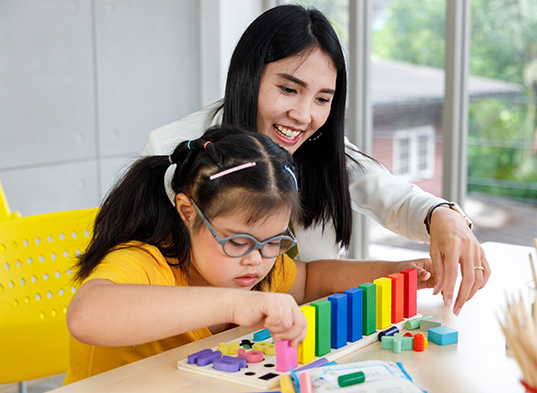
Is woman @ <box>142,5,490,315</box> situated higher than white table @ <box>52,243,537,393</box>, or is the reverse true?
woman @ <box>142,5,490,315</box>

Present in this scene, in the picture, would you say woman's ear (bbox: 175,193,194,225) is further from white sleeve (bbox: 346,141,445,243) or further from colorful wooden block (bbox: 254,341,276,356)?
white sleeve (bbox: 346,141,445,243)

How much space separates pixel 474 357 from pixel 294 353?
0.91 ft

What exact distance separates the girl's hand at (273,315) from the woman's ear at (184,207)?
0.26m

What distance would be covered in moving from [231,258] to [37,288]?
53cm

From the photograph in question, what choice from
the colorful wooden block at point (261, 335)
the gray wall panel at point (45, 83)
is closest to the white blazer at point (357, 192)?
the colorful wooden block at point (261, 335)

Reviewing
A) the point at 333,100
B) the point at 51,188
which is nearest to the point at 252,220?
the point at 333,100

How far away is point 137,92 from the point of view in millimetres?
2791

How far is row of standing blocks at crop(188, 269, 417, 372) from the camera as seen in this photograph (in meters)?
0.81

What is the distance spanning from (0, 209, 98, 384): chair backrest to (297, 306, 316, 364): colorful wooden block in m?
0.64

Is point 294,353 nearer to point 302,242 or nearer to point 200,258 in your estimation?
point 200,258

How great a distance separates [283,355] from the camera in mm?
793

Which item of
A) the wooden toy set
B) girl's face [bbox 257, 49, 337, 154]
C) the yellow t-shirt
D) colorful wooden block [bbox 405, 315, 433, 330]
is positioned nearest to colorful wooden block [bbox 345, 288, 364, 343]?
the wooden toy set

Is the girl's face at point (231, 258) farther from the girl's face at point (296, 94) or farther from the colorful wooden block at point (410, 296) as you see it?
the girl's face at point (296, 94)

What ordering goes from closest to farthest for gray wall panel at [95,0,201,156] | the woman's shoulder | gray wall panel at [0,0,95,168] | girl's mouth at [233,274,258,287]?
girl's mouth at [233,274,258,287] → the woman's shoulder → gray wall panel at [0,0,95,168] → gray wall panel at [95,0,201,156]
